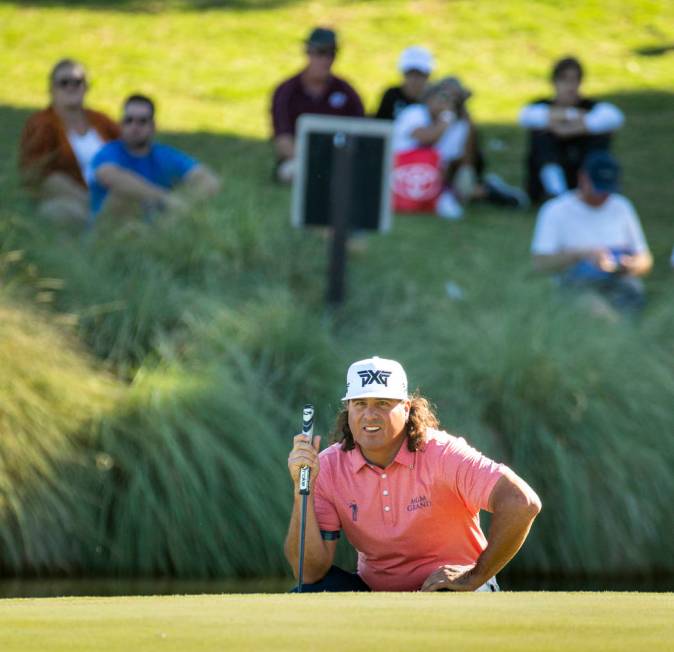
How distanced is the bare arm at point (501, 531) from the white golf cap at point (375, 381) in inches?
19.7

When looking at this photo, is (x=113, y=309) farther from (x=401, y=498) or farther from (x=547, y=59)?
(x=547, y=59)

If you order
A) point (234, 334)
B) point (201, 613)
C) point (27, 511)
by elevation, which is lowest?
point (27, 511)

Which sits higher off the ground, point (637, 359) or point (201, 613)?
point (201, 613)

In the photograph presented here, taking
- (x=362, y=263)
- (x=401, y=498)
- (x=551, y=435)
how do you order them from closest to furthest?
(x=401, y=498) < (x=551, y=435) < (x=362, y=263)

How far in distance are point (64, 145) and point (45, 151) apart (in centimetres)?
13

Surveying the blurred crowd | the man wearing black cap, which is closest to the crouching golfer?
the blurred crowd

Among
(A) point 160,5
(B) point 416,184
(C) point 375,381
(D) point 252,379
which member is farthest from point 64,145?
(A) point 160,5

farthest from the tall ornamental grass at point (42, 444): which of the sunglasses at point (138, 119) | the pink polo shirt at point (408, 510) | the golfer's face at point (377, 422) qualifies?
the golfer's face at point (377, 422)

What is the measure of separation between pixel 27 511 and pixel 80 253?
2.06 m

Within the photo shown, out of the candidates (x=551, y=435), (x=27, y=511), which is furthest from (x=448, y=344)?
(x=27, y=511)

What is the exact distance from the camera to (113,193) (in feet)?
34.9

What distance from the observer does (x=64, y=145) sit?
1109cm

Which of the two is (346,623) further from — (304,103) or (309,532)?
(304,103)

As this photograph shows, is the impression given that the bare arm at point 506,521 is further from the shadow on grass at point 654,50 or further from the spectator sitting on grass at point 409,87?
the shadow on grass at point 654,50
